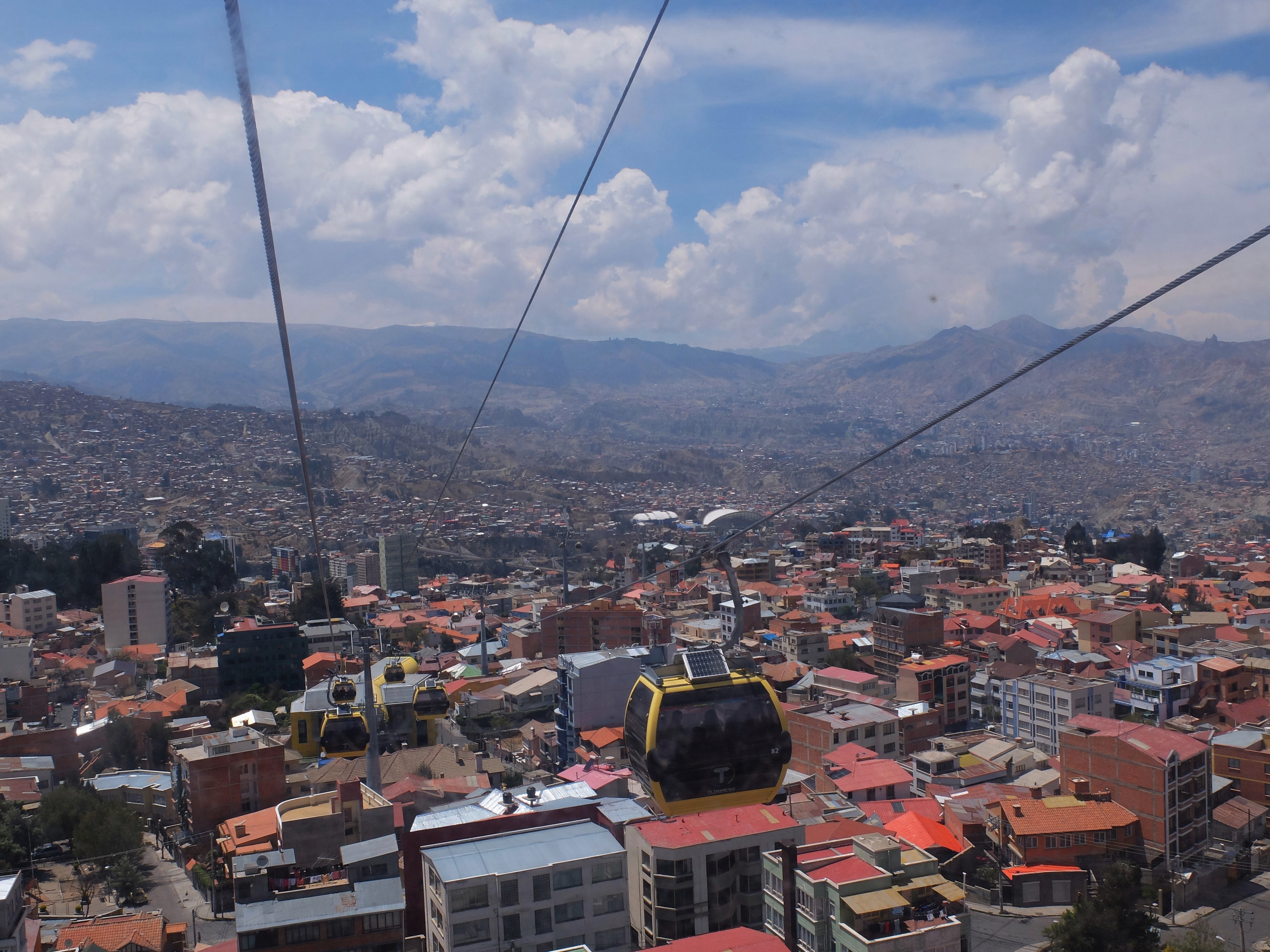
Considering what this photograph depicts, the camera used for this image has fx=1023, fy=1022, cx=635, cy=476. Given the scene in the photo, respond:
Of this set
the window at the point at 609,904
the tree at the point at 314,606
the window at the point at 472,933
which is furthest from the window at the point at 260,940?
the tree at the point at 314,606

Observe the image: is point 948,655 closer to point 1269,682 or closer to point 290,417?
point 1269,682

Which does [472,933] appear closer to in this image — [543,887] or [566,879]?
[543,887]

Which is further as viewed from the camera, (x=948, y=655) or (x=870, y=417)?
(x=870, y=417)

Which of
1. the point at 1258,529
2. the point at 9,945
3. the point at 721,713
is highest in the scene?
the point at 721,713

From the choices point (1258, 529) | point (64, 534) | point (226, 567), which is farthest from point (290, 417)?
point (1258, 529)

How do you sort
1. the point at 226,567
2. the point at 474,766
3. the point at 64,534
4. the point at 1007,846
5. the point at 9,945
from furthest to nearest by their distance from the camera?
the point at 64,534, the point at 226,567, the point at 474,766, the point at 1007,846, the point at 9,945

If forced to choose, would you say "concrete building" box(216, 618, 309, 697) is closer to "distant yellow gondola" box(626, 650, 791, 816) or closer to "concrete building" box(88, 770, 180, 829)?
"concrete building" box(88, 770, 180, 829)

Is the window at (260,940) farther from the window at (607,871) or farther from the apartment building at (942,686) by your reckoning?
the apartment building at (942,686)
